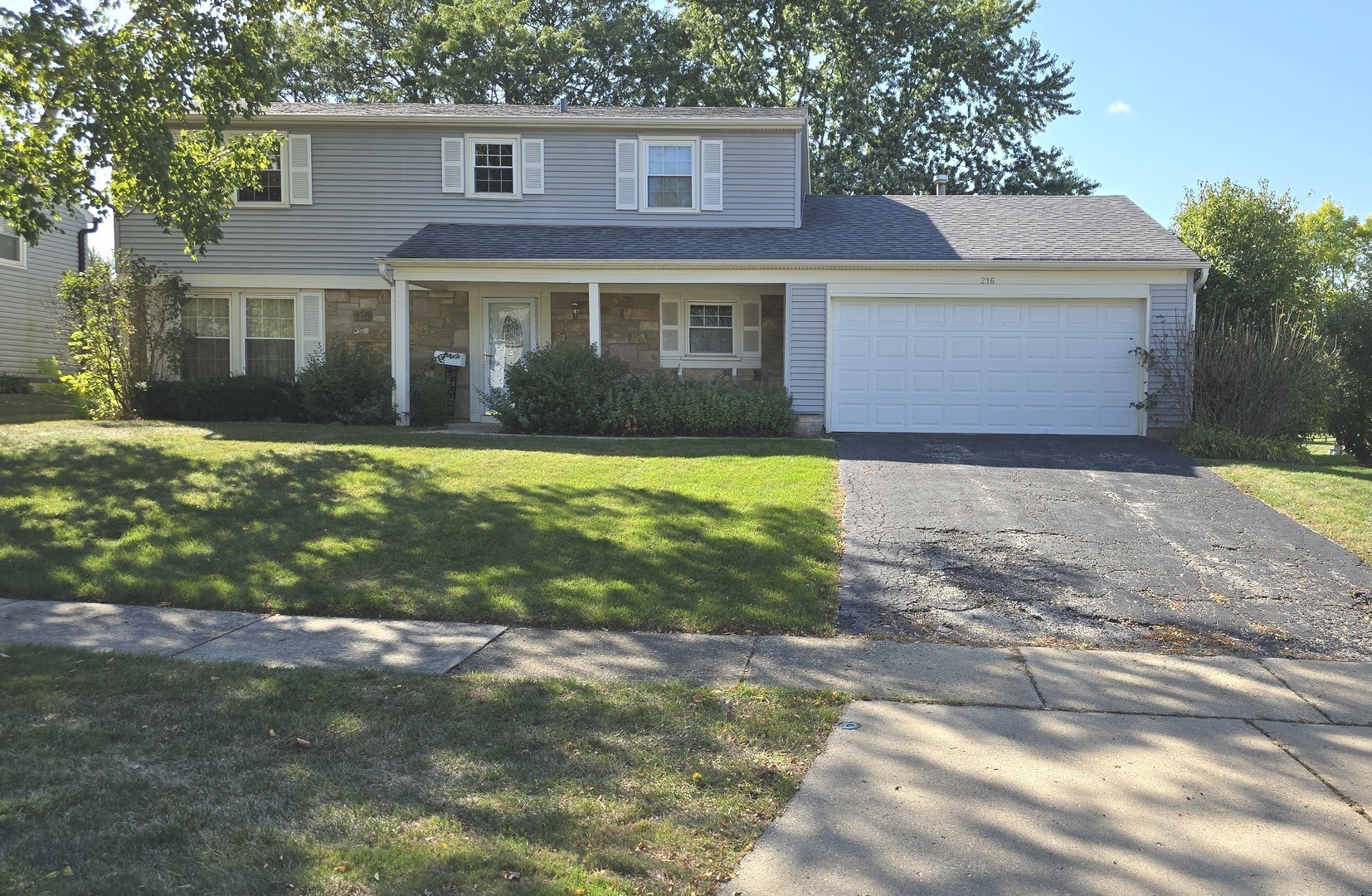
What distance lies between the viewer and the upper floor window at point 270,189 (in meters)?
17.4

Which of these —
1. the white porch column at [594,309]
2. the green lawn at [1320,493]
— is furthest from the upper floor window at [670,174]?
the green lawn at [1320,493]

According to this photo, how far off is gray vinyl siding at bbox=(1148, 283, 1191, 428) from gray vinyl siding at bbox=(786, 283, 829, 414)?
16.1ft

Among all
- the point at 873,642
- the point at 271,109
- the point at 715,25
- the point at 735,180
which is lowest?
the point at 873,642

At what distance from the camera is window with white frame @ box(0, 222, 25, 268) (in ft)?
64.1

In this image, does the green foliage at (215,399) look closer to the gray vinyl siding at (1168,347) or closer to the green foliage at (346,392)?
the green foliage at (346,392)

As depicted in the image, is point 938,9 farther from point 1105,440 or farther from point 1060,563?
point 1060,563

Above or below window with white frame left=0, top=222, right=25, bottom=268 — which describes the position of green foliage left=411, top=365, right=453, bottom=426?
below

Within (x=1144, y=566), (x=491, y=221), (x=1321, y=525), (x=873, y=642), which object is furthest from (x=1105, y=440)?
(x=491, y=221)

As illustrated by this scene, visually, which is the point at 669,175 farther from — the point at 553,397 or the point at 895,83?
the point at 895,83

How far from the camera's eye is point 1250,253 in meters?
16.9

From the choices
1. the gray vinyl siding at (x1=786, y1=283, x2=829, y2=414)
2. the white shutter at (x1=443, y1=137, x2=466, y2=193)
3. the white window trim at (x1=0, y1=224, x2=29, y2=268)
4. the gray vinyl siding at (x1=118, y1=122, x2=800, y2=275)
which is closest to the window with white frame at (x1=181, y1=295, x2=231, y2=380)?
the gray vinyl siding at (x1=118, y1=122, x2=800, y2=275)

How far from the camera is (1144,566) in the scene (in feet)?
25.4

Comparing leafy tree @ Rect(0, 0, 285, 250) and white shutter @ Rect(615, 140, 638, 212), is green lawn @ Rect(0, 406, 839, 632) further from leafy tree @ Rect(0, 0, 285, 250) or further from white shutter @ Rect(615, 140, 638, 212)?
white shutter @ Rect(615, 140, 638, 212)

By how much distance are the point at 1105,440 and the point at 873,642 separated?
9642mm
